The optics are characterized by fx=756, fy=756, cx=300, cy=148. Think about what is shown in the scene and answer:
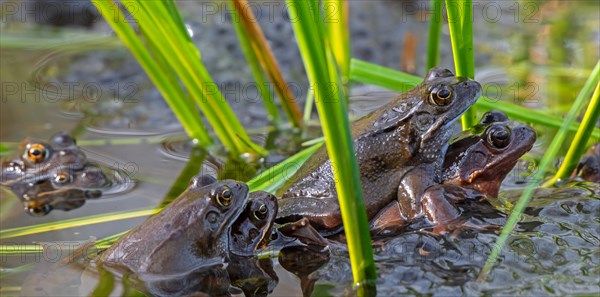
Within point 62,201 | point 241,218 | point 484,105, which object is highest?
point 484,105

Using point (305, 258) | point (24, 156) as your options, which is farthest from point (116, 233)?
point (24, 156)

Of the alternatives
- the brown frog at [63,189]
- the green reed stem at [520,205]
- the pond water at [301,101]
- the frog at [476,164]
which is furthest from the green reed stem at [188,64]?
the green reed stem at [520,205]

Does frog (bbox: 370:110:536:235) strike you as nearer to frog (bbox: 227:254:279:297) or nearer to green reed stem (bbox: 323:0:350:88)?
Result: frog (bbox: 227:254:279:297)

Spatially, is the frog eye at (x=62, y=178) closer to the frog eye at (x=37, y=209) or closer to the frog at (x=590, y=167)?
the frog eye at (x=37, y=209)

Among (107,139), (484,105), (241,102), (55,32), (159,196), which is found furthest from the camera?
(55,32)

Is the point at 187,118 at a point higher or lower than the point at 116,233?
higher

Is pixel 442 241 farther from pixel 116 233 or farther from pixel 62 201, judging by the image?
pixel 62 201

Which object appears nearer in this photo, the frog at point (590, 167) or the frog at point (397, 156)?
the frog at point (397, 156)

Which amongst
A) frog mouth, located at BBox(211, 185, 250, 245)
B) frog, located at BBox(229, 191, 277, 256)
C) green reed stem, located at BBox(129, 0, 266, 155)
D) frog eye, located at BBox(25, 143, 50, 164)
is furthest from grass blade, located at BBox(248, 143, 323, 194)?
frog eye, located at BBox(25, 143, 50, 164)
